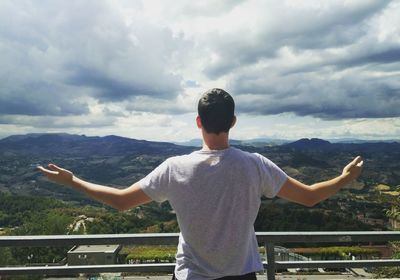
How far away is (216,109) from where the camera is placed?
6.61 ft

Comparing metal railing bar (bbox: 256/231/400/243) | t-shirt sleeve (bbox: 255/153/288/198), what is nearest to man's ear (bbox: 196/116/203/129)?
t-shirt sleeve (bbox: 255/153/288/198)

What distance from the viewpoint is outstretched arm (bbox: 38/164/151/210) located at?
2105mm

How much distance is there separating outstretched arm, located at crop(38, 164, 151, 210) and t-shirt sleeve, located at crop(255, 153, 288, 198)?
0.55 metres

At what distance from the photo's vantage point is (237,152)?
2115 millimetres

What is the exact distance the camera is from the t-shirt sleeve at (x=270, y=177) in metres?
2.11

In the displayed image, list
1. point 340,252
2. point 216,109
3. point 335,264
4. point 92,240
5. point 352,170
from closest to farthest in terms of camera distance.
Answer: point 216,109, point 352,170, point 92,240, point 335,264, point 340,252

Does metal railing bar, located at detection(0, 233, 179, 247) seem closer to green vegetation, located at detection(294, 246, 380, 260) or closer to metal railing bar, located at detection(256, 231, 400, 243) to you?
metal railing bar, located at detection(256, 231, 400, 243)

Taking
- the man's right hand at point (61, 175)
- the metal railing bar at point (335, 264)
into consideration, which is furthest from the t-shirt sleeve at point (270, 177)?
the metal railing bar at point (335, 264)

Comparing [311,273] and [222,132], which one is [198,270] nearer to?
[222,132]

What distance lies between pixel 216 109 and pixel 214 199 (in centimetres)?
41

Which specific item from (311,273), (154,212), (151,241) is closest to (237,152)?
(151,241)

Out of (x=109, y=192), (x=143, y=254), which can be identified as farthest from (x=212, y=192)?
(x=143, y=254)

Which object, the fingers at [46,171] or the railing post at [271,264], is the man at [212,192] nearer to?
the fingers at [46,171]

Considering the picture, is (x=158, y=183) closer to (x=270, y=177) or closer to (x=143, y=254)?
(x=270, y=177)
